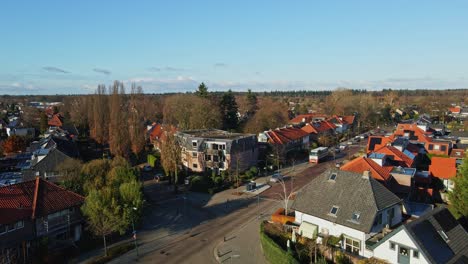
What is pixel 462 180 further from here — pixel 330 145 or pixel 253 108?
pixel 253 108

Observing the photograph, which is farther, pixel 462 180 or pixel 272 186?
pixel 272 186

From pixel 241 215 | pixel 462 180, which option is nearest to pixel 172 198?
Answer: pixel 241 215

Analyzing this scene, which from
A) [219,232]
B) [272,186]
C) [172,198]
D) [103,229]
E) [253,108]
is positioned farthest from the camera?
[253,108]

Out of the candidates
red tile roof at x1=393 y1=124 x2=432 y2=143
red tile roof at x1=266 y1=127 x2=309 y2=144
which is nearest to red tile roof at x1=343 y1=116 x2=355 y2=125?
red tile roof at x1=393 y1=124 x2=432 y2=143

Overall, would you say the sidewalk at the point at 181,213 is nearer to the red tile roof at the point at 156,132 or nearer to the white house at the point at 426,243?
the white house at the point at 426,243

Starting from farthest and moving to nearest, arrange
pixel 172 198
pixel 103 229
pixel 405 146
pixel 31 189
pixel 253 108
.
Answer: pixel 253 108
pixel 405 146
pixel 172 198
pixel 31 189
pixel 103 229

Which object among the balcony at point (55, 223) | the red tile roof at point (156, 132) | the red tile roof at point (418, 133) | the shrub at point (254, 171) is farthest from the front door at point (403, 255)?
the red tile roof at point (156, 132)

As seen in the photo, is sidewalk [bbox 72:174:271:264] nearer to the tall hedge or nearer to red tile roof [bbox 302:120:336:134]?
the tall hedge
